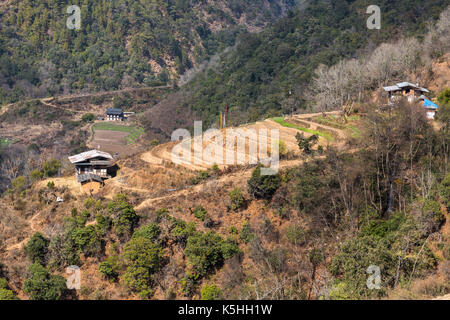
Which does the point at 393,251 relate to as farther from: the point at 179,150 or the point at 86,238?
the point at 179,150

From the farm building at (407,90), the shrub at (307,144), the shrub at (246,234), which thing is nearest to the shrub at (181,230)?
the shrub at (246,234)

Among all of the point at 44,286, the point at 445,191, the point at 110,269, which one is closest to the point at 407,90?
the point at 445,191

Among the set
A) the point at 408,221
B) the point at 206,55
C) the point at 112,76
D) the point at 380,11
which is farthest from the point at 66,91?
the point at 408,221

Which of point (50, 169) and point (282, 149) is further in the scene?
point (50, 169)

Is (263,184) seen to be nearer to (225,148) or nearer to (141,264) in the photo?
(225,148)

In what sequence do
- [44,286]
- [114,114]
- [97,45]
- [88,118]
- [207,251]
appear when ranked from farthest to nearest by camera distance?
[97,45], [114,114], [88,118], [207,251], [44,286]
